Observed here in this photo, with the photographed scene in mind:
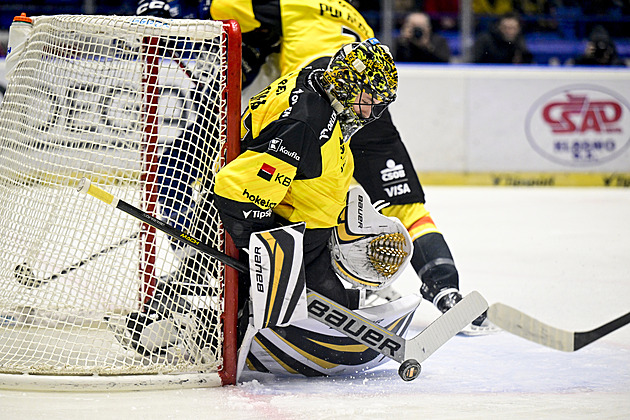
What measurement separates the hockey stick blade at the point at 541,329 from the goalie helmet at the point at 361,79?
58 cm

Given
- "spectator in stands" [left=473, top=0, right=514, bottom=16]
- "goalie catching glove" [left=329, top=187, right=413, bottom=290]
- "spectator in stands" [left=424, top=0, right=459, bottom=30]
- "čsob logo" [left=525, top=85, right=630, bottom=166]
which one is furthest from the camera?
"spectator in stands" [left=424, top=0, right=459, bottom=30]

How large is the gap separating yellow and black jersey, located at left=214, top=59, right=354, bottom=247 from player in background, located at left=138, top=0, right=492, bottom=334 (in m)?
0.57

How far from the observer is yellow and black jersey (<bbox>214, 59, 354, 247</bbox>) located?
1978 millimetres

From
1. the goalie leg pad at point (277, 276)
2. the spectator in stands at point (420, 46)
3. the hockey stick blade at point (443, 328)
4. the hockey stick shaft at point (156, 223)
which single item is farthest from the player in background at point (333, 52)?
the spectator in stands at point (420, 46)

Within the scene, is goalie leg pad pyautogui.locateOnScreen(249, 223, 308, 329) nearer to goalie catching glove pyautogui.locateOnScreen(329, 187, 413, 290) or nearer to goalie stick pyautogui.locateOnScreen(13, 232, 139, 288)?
goalie catching glove pyautogui.locateOnScreen(329, 187, 413, 290)

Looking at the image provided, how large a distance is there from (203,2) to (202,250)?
109 cm

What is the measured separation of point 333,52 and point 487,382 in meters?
1.16

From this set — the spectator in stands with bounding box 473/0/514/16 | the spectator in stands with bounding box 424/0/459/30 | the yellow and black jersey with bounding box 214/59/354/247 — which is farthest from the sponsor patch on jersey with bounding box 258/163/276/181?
the spectator in stands with bounding box 424/0/459/30

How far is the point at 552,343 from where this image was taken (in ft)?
6.93

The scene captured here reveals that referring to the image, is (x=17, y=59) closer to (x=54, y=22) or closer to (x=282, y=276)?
(x=54, y=22)

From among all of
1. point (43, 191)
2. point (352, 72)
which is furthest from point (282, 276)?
point (43, 191)

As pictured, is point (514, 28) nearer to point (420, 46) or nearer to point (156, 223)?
point (420, 46)

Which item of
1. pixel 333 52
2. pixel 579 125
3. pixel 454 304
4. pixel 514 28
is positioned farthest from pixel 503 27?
pixel 454 304

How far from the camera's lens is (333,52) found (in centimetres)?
273
